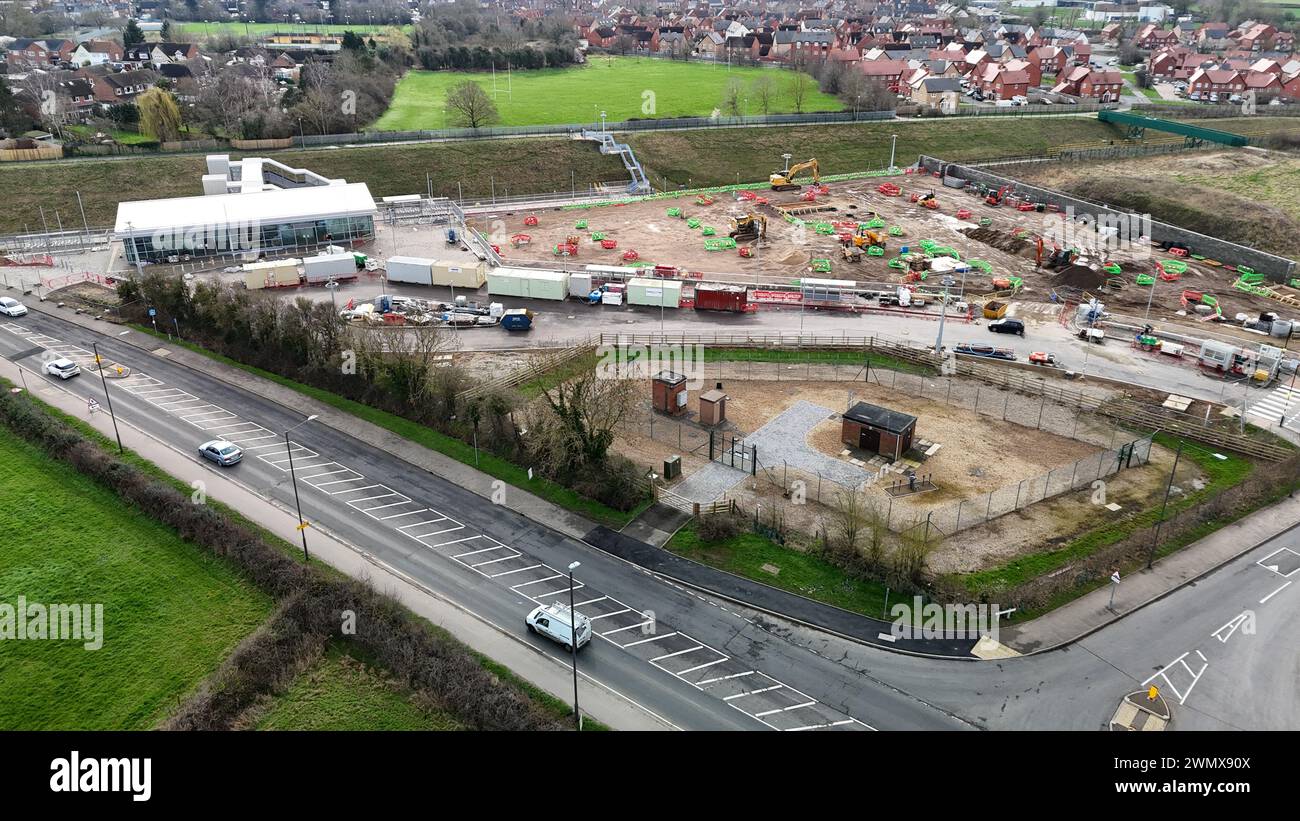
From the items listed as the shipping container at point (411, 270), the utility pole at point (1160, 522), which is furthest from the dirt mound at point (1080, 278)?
the shipping container at point (411, 270)

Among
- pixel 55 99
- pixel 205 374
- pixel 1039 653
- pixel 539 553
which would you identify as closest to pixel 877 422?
pixel 1039 653

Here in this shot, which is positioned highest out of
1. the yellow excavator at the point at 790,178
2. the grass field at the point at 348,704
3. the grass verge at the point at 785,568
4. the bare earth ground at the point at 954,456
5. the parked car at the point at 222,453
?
the yellow excavator at the point at 790,178

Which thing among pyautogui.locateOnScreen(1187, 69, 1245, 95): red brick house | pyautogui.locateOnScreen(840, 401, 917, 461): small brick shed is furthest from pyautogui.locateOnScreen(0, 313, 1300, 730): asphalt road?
pyautogui.locateOnScreen(1187, 69, 1245, 95): red brick house

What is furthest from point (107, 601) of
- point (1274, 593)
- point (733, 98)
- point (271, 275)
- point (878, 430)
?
point (733, 98)

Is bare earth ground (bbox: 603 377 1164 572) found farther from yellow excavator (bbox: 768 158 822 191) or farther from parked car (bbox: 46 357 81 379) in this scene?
yellow excavator (bbox: 768 158 822 191)

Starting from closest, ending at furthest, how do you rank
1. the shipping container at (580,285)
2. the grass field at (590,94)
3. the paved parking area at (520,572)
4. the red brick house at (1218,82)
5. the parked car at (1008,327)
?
1. the paved parking area at (520,572)
2. the parked car at (1008,327)
3. the shipping container at (580,285)
4. the grass field at (590,94)
5. the red brick house at (1218,82)

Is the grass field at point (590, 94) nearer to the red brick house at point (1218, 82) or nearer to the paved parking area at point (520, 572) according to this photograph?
the red brick house at point (1218, 82)

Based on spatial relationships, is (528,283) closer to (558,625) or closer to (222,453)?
(222,453)
